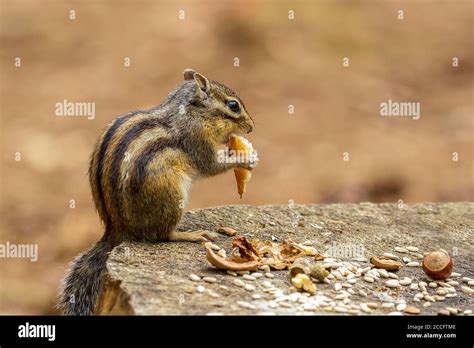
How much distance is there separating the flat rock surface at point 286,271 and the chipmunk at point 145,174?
210mm

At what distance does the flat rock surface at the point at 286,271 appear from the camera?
18.4 ft

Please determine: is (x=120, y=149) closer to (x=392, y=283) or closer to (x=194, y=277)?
(x=194, y=277)

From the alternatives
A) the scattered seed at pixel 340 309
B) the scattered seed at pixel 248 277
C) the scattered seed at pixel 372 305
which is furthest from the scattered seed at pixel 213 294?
the scattered seed at pixel 372 305

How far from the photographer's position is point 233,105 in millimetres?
7422

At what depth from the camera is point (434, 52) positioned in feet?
59.4

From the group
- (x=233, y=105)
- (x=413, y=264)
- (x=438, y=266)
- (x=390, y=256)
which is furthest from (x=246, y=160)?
(x=438, y=266)

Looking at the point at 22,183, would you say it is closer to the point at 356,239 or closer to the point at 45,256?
the point at 45,256

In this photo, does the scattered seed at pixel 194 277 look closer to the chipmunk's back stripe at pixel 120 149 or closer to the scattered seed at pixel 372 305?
the chipmunk's back stripe at pixel 120 149

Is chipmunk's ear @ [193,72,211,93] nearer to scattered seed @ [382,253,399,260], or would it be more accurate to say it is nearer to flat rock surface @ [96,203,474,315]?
flat rock surface @ [96,203,474,315]

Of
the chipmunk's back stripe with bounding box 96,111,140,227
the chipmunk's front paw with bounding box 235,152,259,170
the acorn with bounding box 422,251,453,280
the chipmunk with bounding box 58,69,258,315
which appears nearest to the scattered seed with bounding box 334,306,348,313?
the acorn with bounding box 422,251,453,280

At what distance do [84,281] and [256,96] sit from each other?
9.35 metres
